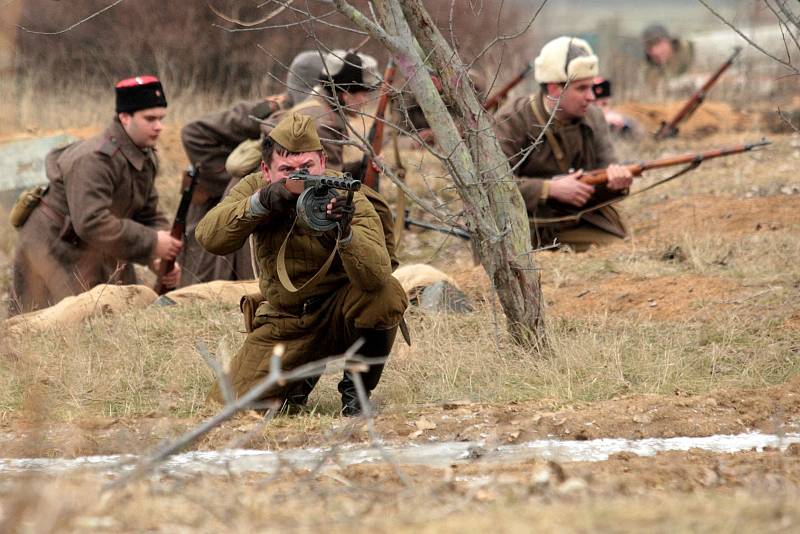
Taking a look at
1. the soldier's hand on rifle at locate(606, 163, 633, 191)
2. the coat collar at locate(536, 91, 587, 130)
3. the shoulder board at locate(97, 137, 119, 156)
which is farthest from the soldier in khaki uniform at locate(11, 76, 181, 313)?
the soldier's hand on rifle at locate(606, 163, 633, 191)

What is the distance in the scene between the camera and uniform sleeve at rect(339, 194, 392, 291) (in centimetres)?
519

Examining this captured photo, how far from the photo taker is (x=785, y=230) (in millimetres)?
9570

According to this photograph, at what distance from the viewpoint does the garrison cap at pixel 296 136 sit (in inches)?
209

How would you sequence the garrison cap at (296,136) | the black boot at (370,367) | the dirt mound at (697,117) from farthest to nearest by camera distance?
1. the dirt mound at (697,117)
2. the black boot at (370,367)
3. the garrison cap at (296,136)

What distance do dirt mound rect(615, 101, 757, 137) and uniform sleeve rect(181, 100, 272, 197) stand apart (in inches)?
359

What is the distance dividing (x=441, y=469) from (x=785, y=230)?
5.91 metres

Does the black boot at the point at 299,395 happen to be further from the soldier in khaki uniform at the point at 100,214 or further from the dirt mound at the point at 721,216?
the dirt mound at the point at 721,216

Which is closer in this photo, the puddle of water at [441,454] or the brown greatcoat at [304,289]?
the puddle of water at [441,454]

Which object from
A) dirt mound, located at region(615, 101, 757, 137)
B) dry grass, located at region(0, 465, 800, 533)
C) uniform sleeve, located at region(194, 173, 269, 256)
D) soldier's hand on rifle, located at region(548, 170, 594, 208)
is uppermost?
uniform sleeve, located at region(194, 173, 269, 256)

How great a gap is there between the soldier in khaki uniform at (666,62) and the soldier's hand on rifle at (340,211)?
16.8 meters

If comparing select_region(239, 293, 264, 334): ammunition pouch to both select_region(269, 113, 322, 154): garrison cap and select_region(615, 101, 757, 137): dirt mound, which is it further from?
select_region(615, 101, 757, 137): dirt mound

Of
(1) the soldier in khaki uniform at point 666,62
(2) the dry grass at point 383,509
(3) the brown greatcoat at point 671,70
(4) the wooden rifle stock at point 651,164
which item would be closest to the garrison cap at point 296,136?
(2) the dry grass at point 383,509

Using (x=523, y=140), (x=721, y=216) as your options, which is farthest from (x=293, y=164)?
(x=721, y=216)

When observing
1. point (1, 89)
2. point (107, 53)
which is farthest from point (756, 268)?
point (107, 53)
